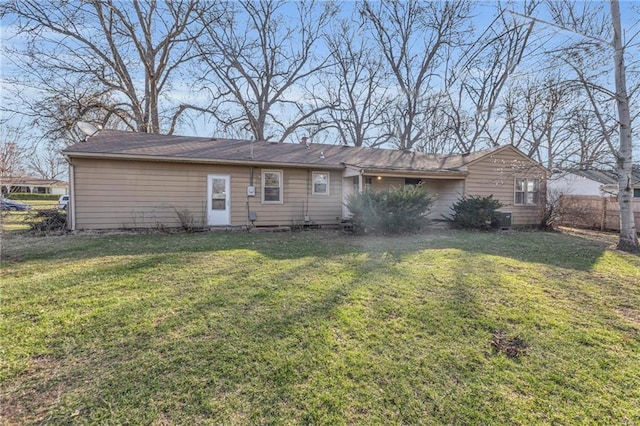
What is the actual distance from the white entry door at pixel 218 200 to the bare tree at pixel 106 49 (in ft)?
32.0

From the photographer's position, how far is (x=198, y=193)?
1007 cm

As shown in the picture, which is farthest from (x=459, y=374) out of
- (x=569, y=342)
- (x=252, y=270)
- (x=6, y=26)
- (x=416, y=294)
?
(x=6, y=26)

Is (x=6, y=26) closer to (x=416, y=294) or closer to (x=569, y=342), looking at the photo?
(x=416, y=294)

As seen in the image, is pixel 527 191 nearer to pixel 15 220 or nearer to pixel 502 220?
pixel 502 220

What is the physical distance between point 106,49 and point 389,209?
17662mm

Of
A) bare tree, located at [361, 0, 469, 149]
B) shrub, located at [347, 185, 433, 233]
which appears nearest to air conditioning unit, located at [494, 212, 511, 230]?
shrub, located at [347, 185, 433, 233]

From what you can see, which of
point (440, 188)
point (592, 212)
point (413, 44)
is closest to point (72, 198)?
point (440, 188)

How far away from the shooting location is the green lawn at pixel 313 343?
83.5 inches

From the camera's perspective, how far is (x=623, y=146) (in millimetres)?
7961

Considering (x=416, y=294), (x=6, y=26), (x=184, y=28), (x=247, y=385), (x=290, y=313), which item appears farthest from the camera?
(x=184, y=28)

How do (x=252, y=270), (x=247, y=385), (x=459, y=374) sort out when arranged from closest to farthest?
(x=247, y=385) → (x=459, y=374) → (x=252, y=270)

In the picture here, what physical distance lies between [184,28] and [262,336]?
1914 cm

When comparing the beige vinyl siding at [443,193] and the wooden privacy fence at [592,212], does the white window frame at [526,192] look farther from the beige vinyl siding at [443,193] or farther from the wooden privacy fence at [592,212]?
the beige vinyl siding at [443,193]

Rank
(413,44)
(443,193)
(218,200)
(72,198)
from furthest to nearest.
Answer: (413,44)
(443,193)
(218,200)
(72,198)
